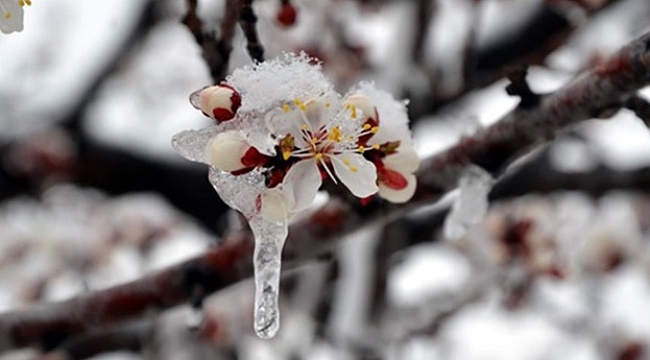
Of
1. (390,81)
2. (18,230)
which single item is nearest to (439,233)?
(390,81)

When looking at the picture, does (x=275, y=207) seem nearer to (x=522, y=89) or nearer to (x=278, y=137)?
(x=278, y=137)

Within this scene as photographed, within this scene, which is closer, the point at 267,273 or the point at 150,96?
the point at 267,273

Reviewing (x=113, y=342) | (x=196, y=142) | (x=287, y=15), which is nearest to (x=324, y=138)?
(x=196, y=142)

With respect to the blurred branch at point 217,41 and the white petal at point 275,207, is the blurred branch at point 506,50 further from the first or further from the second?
the white petal at point 275,207

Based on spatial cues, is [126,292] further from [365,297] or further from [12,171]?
[12,171]

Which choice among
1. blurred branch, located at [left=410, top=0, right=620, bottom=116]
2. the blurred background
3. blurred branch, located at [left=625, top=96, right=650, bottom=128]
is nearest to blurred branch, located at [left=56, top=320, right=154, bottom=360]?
the blurred background
